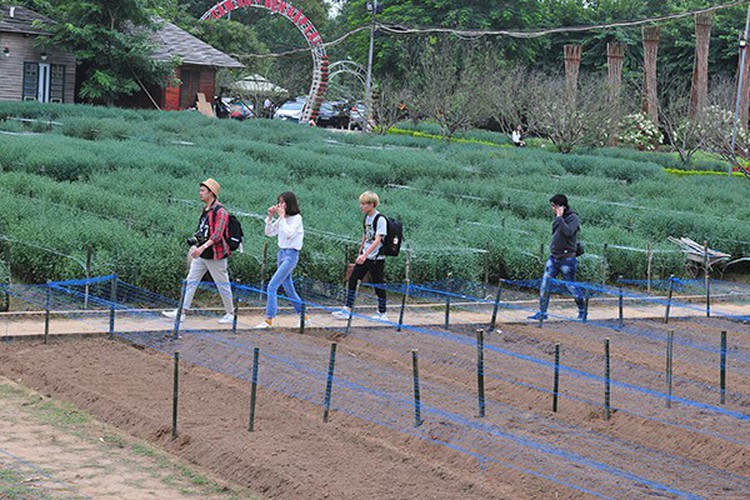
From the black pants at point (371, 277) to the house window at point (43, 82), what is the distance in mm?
32496

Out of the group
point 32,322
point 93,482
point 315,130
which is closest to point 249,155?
point 315,130

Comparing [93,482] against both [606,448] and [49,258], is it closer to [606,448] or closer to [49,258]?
[606,448]

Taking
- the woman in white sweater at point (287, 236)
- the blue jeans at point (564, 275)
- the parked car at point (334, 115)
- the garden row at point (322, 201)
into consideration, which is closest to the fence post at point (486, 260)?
the garden row at point (322, 201)

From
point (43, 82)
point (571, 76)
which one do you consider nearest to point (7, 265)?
point (43, 82)

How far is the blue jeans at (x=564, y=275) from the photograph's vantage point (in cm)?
1487

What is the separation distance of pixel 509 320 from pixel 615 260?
13.7ft

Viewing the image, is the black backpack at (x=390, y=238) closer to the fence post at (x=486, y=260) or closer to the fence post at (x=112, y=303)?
the fence post at (x=486, y=260)

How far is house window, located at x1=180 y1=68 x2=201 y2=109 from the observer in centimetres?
4850

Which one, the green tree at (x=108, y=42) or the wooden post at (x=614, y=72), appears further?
the wooden post at (x=614, y=72)

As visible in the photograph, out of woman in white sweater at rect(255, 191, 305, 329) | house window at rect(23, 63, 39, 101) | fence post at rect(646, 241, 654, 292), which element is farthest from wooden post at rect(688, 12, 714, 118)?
woman in white sweater at rect(255, 191, 305, 329)

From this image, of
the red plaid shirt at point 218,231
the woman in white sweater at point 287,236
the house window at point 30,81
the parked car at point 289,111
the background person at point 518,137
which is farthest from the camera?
the parked car at point 289,111

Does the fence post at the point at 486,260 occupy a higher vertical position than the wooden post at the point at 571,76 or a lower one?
lower

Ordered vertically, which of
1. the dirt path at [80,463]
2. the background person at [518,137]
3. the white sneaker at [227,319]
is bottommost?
the dirt path at [80,463]

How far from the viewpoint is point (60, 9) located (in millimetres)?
42812
